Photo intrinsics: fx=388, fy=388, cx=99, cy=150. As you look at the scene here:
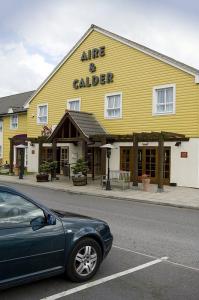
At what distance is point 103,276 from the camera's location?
5914 millimetres

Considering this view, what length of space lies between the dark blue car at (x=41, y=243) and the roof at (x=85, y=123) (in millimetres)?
16200

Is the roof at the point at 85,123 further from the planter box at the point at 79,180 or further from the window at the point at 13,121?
the window at the point at 13,121

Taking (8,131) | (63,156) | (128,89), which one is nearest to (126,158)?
(128,89)

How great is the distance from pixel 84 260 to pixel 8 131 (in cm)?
3094

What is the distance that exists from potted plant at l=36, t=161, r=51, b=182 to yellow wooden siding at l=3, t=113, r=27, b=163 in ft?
34.0

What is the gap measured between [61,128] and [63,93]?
5238 millimetres

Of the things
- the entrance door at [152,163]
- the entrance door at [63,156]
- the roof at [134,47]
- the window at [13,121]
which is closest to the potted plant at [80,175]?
the entrance door at [152,163]

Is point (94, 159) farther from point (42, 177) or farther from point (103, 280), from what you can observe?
point (103, 280)

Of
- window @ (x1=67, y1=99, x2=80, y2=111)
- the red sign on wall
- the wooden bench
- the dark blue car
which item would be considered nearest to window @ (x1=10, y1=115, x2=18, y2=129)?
window @ (x1=67, y1=99, x2=80, y2=111)

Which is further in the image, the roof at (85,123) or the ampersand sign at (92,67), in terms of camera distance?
the ampersand sign at (92,67)

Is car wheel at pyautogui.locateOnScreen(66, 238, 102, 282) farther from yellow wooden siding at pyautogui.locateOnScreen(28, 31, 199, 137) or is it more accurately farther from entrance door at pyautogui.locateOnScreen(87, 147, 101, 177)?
entrance door at pyautogui.locateOnScreen(87, 147, 101, 177)

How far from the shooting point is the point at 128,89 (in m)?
23.5

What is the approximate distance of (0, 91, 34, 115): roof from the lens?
34.0 meters

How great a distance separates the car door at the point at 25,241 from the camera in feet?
15.8
